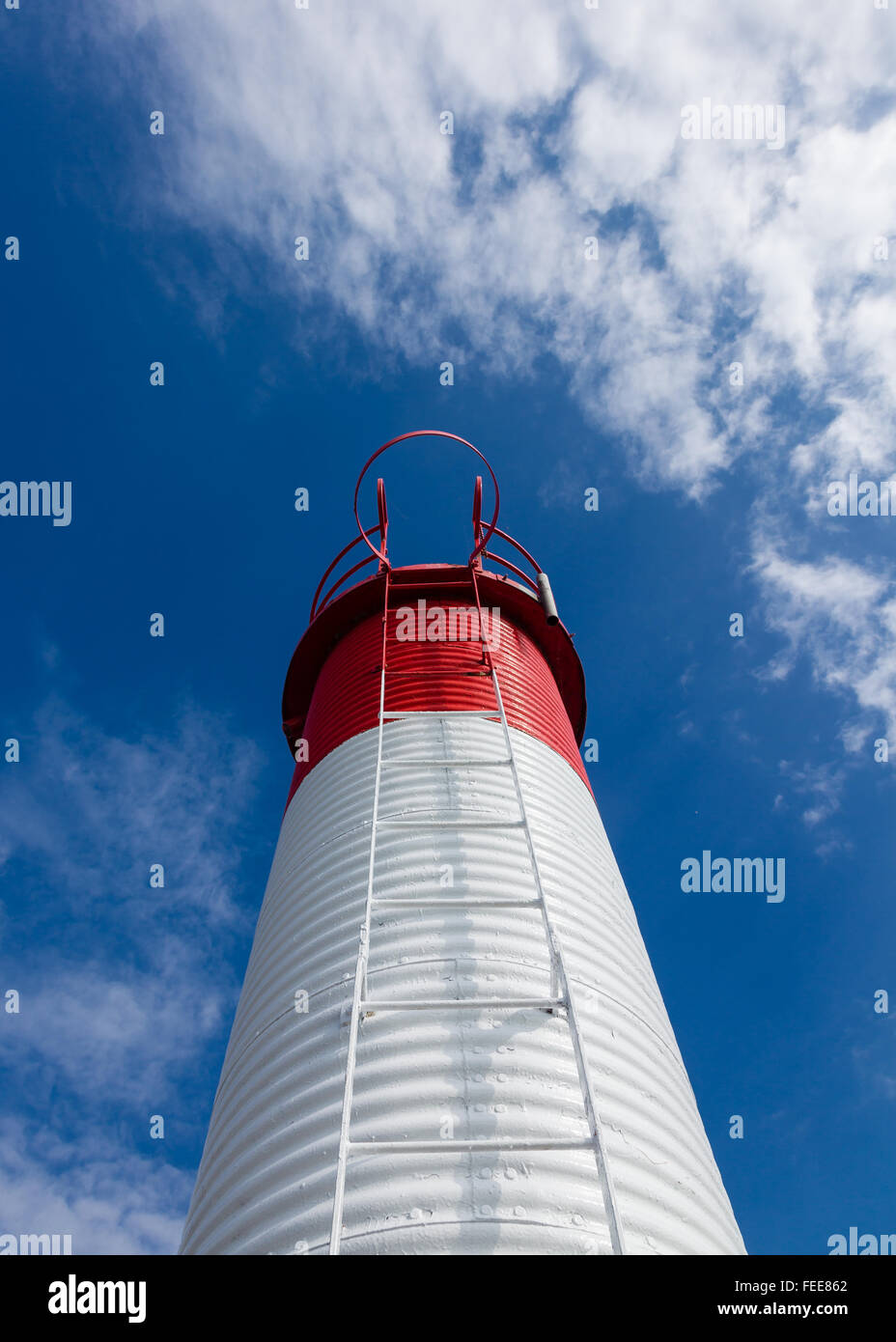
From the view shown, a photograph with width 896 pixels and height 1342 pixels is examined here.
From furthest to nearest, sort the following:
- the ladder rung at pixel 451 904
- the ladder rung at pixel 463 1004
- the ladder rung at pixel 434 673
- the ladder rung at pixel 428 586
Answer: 1. the ladder rung at pixel 428 586
2. the ladder rung at pixel 434 673
3. the ladder rung at pixel 451 904
4. the ladder rung at pixel 463 1004

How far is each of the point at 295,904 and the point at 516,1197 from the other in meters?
2.59

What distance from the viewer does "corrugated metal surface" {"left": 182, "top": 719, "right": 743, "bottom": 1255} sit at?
134 inches

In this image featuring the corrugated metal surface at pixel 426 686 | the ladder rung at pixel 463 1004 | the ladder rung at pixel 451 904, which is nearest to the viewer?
the ladder rung at pixel 463 1004

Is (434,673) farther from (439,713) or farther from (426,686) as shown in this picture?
(439,713)

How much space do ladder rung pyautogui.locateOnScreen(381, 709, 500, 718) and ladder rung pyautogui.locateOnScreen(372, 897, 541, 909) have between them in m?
1.90

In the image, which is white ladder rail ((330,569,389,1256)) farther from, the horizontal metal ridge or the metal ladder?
the horizontal metal ridge

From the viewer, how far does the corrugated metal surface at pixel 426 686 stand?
688 centimetres

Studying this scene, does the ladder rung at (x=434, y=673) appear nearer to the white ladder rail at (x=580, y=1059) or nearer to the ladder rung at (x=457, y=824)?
the white ladder rail at (x=580, y=1059)

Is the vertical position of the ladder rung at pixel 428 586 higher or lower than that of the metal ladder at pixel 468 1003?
higher

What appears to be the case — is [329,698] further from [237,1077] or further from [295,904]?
[237,1077]

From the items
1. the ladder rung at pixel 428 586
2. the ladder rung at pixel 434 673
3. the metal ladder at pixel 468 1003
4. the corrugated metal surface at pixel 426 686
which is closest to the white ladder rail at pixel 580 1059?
the metal ladder at pixel 468 1003

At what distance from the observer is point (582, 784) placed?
720cm
